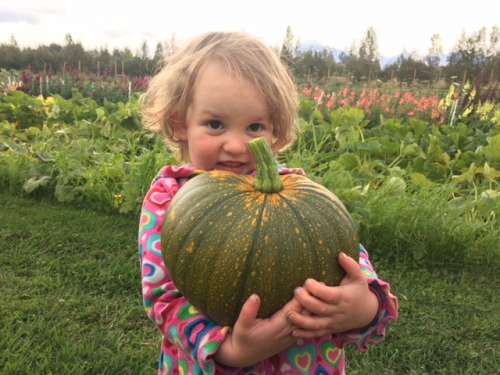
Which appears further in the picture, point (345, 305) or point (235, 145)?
point (235, 145)

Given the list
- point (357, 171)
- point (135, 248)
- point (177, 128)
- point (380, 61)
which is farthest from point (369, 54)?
point (177, 128)

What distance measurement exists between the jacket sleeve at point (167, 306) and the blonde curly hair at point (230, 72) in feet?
1.16

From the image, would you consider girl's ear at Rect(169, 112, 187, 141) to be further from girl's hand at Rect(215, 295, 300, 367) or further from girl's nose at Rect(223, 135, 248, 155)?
girl's hand at Rect(215, 295, 300, 367)

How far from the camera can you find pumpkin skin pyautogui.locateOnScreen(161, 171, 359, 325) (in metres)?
1.33

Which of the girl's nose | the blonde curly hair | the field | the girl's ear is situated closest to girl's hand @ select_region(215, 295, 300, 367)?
the girl's nose

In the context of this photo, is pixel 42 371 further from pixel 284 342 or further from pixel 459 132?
pixel 459 132

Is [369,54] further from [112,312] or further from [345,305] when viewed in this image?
[345,305]

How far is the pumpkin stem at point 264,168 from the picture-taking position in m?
1.38

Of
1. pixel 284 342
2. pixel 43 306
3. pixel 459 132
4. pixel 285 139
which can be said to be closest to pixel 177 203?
pixel 284 342

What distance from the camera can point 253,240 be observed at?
133 centimetres

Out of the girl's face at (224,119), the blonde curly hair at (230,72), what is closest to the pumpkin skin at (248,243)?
the girl's face at (224,119)

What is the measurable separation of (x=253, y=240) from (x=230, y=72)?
22.8 inches

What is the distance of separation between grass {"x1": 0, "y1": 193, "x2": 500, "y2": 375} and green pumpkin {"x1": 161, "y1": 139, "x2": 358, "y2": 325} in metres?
1.69

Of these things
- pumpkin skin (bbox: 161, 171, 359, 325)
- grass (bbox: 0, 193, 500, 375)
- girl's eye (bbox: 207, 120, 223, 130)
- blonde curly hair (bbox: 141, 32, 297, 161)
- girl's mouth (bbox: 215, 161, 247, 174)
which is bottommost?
grass (bbox: 0, 193, 500, 375)
